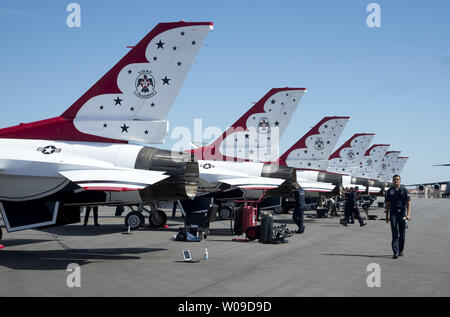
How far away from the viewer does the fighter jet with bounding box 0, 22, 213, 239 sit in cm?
1162

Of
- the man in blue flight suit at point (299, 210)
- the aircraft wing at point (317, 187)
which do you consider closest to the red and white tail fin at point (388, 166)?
the aircraft wing at point (317, 187)

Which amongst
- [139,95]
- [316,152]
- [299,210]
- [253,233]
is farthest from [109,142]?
[316,152]

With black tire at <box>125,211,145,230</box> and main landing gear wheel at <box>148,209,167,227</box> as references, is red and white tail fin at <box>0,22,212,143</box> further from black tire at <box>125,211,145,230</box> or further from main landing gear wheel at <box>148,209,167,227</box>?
main landing gear wheel at <box>148,209,167,227</box>

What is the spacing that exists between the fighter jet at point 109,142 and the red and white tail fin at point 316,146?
63.7ft

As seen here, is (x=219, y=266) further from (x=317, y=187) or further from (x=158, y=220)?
(x=317, y=187)

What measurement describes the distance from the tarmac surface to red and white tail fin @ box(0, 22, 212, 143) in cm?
302

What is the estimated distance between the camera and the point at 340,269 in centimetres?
1042

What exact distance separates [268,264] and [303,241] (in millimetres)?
5252

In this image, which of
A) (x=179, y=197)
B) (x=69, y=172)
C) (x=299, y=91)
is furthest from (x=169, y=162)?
(x=299, y=91)

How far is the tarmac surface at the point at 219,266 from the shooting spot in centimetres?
820

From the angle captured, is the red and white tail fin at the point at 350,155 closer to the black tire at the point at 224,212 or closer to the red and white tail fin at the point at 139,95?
the black tire at the point at 224,212

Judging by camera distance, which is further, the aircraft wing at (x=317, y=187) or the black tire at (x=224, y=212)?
the aircraft wing at (x=317, y=187)

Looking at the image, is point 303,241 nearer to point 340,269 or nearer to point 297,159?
point 340,269

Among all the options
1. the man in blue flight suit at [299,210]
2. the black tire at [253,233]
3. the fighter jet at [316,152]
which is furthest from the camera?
the fighter jet at [316,152]
